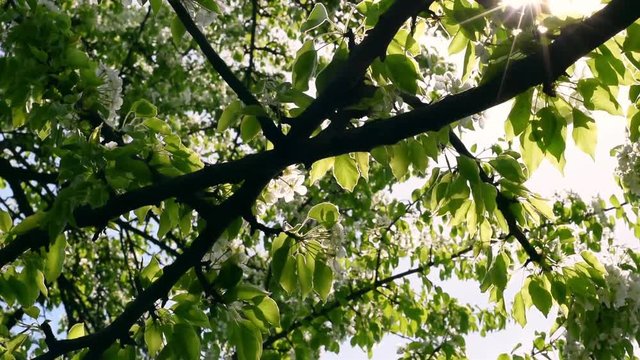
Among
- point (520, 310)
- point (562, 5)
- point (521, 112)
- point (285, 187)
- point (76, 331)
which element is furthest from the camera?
point (520, 310)

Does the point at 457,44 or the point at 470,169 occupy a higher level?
Result: the point at 457,44

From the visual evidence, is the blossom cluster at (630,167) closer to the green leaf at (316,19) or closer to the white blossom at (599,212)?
the white blossom at (599,212)

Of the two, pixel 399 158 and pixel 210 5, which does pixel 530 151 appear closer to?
pixel 399 158

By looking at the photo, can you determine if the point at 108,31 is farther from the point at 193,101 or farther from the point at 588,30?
the point at 588,30

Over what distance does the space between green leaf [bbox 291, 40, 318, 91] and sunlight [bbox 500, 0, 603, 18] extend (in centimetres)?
61

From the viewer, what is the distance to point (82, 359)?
2.40 meters

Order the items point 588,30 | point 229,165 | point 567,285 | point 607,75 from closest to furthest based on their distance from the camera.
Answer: point 588,30 → point 229,165 → point 607,75 → point 567,285

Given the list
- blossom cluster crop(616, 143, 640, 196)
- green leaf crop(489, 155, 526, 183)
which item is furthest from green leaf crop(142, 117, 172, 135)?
blossom cluster crop(616, 143, 640, 196)

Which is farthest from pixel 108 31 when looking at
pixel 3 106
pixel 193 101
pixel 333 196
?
pixel 3 106

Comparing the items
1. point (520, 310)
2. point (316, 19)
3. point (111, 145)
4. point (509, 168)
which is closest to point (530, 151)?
point (509, 168)

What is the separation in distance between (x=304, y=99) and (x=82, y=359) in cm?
115

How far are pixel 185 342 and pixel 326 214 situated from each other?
617 mm

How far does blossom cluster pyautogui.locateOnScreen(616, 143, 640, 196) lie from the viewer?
3668 millimetres

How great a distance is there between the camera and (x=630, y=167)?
12.1 feet
